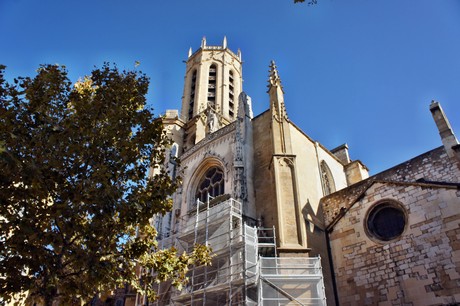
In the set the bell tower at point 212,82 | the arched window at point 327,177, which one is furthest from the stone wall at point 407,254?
the bell tower at point 212,82

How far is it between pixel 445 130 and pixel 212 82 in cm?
2665

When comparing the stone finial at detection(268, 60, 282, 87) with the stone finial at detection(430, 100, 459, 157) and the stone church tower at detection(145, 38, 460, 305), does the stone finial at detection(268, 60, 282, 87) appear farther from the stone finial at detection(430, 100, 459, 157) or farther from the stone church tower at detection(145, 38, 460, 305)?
the stone finial at detection(430, 100, 459, 157)

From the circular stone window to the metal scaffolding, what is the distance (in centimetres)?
281

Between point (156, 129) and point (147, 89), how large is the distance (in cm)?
136

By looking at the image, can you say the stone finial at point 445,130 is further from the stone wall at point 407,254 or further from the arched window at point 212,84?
the arched window at point 212,84

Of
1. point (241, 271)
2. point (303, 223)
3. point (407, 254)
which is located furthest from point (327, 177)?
point (241, 271)

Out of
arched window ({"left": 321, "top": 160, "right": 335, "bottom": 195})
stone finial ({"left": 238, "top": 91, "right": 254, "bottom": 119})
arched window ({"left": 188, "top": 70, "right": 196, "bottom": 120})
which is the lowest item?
arched window ({"left": 321, "top": 160, "right": 335, "bottom": 195})

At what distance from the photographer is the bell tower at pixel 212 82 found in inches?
1351

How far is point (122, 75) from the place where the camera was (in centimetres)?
1001

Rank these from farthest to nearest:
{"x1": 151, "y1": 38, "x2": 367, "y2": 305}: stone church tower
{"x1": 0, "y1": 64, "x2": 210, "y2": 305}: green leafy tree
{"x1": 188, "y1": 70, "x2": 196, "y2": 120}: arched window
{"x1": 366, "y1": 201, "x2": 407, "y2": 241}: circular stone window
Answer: {"x1": 188, "y1": 70, "x2": 196, "y2": 120}: arched window < {"x1": 151, "y1": 38, "x2": 367, "y2": 305}: stone church tower < {"x1": 366, "y1": 201, "x2": 407, "y2": 241}: circular stone window < {"x1": 0, "y1": 64, "x2": 210, "y2": 305}: green leafy tree

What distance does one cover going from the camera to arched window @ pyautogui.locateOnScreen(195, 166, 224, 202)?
18641 millimetres

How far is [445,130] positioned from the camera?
45.8 ft

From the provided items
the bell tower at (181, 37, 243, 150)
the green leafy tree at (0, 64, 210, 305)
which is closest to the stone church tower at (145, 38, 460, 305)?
the green leafy tree at (0, 64, 210, 305)

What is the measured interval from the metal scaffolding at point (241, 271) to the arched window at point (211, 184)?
2.30 metres
